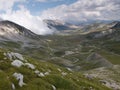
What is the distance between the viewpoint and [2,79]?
90.4 feet

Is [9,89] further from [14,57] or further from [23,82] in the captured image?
[14,57]

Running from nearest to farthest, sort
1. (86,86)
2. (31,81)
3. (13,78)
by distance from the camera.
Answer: (13,78)
(31,81)
(86,86)

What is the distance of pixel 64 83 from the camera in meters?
34.9

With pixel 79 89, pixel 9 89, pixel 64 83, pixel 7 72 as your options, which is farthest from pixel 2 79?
pixel 79 89

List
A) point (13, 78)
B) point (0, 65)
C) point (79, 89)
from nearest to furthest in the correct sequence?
1. point (13, 78)
2. point (0, 65)
3. point (79, 89)

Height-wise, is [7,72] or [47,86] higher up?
[7,72]

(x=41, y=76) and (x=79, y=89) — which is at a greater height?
(x=41, y=76)

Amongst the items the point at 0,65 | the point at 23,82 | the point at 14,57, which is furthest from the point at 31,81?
the point at 14,57

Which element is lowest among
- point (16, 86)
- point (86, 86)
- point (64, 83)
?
point (86, 86)

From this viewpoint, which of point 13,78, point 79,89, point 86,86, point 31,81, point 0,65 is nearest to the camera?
point 13,78

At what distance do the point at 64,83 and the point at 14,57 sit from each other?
12049 mm

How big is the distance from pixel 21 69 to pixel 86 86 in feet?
43.7

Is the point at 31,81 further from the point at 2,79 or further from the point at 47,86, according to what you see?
the point at 2,79

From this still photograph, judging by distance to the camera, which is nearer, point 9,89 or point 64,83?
point 9,89
